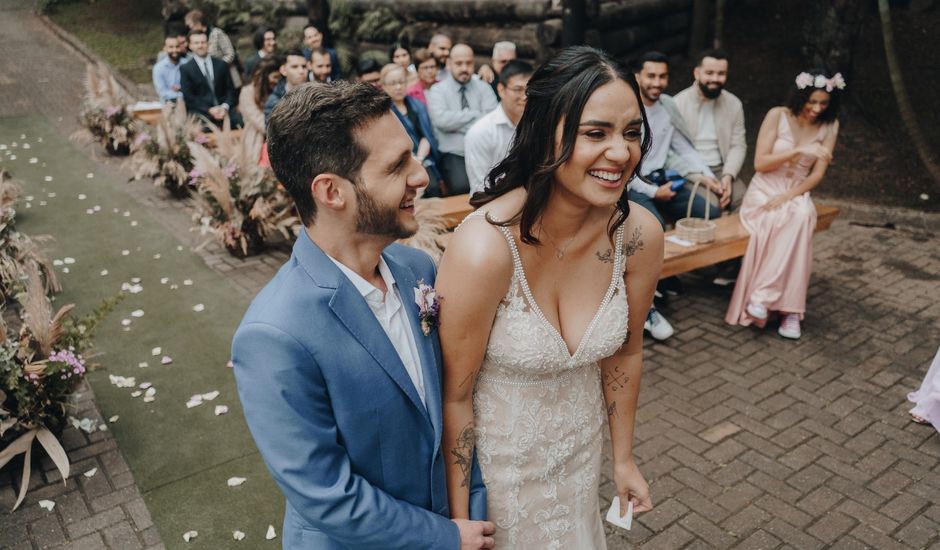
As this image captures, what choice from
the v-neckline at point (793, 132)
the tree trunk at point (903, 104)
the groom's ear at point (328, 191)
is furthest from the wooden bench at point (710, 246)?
the groom's ear at point (328, 191)

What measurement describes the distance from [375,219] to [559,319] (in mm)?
762

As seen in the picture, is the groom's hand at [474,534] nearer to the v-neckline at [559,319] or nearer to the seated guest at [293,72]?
the v-neckline at [559,319]

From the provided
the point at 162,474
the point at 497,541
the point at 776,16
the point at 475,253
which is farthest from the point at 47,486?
the point at 776,16

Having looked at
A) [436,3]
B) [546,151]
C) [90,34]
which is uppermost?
[546,151]

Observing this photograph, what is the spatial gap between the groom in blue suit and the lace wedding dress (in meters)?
0.35

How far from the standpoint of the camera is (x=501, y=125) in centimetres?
601

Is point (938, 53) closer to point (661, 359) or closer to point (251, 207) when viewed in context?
point (661, 359)

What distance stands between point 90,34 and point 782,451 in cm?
2185

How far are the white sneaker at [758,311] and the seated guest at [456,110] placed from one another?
3.19 metres

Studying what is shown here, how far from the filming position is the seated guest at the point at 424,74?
9.13 m

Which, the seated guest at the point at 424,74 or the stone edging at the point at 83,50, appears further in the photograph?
the stone edging at the point at 83,50

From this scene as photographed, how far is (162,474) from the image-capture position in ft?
14.5

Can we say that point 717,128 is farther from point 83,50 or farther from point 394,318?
point 83,50

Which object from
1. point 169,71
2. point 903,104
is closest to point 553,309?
point 903,104
